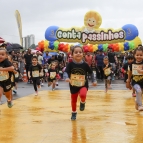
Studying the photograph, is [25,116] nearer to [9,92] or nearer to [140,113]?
[9,92]

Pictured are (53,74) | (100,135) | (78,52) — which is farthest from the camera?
(53,74)

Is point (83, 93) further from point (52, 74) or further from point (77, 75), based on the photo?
point (52, 74)

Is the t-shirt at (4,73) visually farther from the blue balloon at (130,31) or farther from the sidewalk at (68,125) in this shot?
the blue balloon at (130,31)

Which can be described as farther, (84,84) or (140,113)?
(140,113)

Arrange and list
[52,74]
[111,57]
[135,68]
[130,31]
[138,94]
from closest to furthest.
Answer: [138,94], [135,68], [52,74], [111,57], [130,31]

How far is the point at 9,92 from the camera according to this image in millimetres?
7445

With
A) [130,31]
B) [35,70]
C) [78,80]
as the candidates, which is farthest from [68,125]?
[130,31]

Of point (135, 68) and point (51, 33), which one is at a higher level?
point (51, 33)

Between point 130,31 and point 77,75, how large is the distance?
21.3 m

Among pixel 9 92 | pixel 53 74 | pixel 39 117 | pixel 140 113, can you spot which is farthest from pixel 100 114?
pixel 53 74

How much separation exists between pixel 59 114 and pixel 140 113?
162 cm

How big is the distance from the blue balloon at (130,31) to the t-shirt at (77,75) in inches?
834

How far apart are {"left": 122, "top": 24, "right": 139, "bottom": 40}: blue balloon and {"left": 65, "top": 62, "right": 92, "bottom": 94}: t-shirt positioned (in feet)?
69.5

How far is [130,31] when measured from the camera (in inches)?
1069
